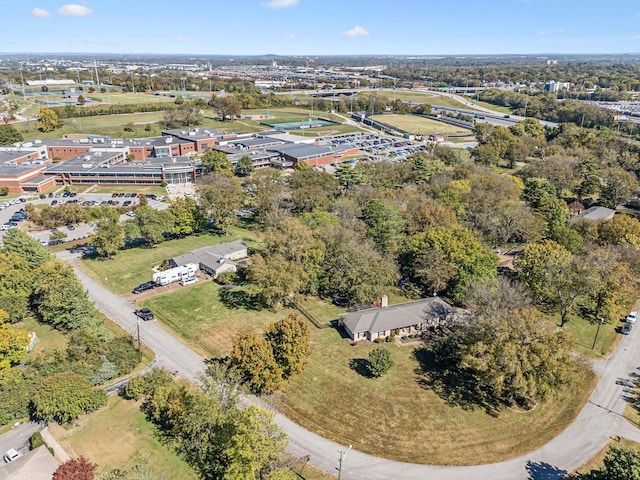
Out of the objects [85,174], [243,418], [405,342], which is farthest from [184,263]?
[85,174]

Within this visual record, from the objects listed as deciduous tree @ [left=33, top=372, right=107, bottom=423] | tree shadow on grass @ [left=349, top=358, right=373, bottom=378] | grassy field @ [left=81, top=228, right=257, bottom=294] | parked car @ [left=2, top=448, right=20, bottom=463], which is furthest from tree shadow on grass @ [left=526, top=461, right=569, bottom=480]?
grassy field @ [left=81, top=228, right=257, bottom=294]

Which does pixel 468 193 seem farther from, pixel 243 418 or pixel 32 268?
pixel 32 268

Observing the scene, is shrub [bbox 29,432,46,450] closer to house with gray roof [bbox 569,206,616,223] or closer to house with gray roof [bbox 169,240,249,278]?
house with gray roof [bbox 169,240,249,278]

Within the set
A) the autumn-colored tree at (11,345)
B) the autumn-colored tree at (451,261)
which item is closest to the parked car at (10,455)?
the autumn-colored tree at (11,345)

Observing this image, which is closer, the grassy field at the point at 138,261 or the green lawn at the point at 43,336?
the green lawn at the point at 43,336

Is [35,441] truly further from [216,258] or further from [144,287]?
[216,258]

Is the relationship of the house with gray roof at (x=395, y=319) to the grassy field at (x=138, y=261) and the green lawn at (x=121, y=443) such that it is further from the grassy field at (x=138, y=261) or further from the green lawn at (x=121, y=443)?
the grassy field at (x=138, y=261)
